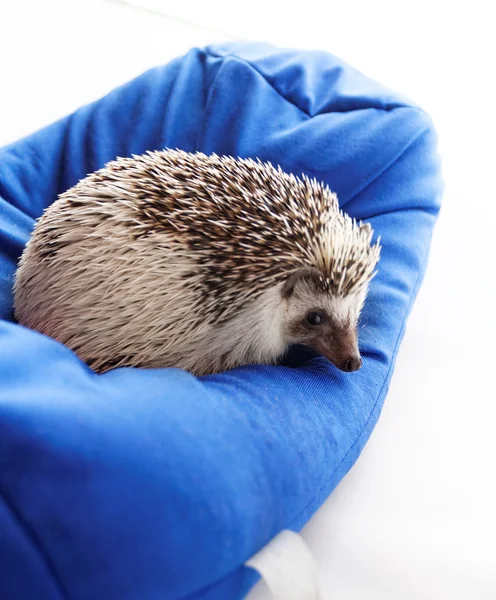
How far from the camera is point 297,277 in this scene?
1.03m

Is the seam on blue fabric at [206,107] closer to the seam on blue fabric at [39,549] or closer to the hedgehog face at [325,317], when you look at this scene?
the hedgehog face at [325,317]

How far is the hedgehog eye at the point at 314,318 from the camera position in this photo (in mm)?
1058

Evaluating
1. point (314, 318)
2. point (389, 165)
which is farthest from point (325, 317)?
point (389, 165)

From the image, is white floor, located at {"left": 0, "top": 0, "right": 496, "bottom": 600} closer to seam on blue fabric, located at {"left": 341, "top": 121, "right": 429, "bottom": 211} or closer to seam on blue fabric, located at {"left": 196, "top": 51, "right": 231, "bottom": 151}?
seam on blue fabric, located at {"left": 341, "top": 121, "right": 429, "bottom": 211}

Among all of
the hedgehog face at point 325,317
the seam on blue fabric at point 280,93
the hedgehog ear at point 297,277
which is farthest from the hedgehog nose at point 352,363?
the seam on blue fabric at point 280,93

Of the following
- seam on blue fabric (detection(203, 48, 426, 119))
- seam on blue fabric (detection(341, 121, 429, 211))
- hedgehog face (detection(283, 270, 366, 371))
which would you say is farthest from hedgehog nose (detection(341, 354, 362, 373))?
seam on blue fabric (detection(203, 48, 426, 119))

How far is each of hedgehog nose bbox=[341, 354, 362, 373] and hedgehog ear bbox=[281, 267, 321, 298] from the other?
14cm

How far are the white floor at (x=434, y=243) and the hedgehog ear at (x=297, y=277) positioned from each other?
0.35m

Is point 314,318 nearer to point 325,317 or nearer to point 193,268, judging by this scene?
point 325,317

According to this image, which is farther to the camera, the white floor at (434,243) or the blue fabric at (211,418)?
the white floor at (434,243)

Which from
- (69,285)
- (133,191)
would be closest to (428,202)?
(133,191)

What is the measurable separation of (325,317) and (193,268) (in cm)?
23

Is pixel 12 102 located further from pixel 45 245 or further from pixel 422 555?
pixel 422 555

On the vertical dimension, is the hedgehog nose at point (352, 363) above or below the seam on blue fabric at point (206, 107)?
below
